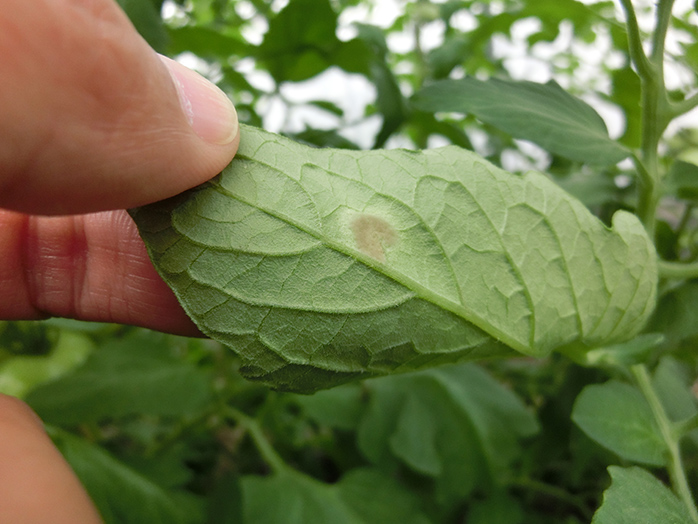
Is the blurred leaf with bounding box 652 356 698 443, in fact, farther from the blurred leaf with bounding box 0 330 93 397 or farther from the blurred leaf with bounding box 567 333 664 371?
the blurred leaf with bounding box 0 330 93 397

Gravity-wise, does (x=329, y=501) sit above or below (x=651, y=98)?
below

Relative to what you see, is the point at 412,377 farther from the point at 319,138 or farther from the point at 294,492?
the point at 319,138

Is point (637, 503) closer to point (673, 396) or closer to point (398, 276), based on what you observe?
point (398, 276)

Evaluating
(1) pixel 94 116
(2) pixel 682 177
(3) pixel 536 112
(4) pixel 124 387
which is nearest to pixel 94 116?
(1) pixel 94 116

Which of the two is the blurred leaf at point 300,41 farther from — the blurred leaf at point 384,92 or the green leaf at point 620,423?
the green leaf at point 620,423

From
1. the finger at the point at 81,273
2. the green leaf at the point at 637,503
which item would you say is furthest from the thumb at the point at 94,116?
the green leaf at the point at 637,503

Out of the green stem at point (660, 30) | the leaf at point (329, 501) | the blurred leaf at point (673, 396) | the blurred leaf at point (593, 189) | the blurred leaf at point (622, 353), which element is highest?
the green stem at point (660, 30)

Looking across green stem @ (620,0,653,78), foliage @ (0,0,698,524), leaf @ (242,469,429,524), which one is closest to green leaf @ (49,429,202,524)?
foliage @ (0,0,698,524)
